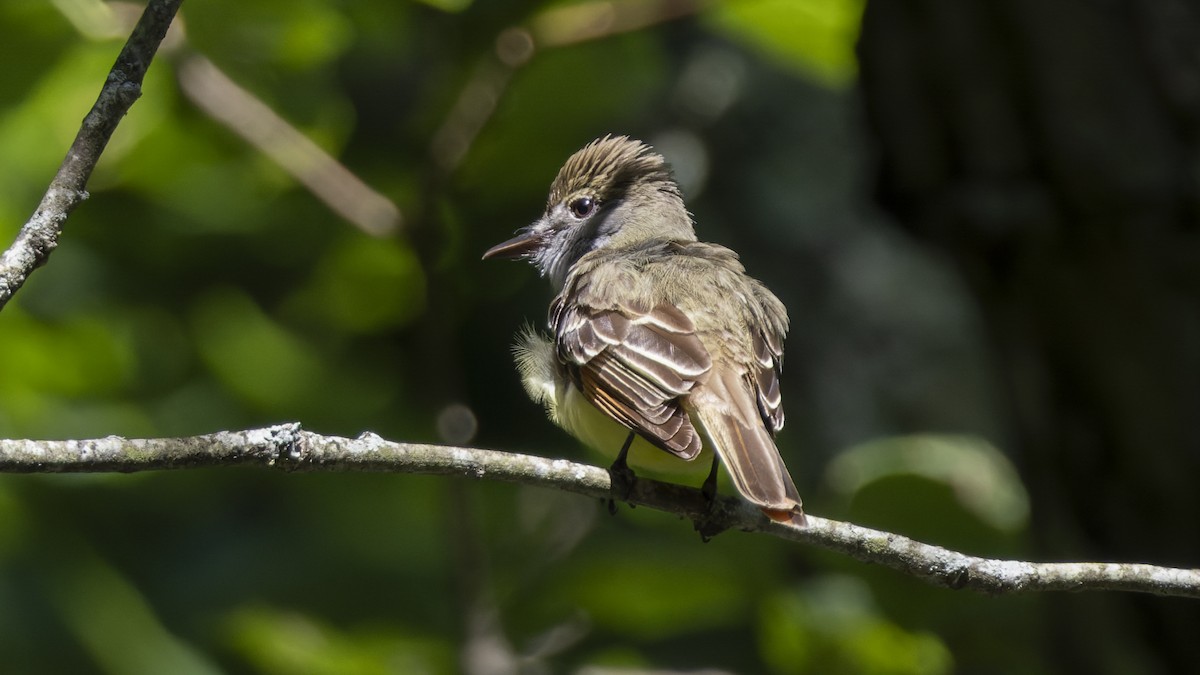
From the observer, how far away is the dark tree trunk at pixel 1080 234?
463 centimetres

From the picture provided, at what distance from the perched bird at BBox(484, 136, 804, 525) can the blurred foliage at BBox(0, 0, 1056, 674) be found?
368mm

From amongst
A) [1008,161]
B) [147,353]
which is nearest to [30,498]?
[147,353]

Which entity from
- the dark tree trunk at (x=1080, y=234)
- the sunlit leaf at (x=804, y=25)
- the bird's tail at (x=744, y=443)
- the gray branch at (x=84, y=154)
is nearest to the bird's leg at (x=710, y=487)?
the bird's tail at (x=744, y=443)

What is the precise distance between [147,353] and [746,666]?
2.45m

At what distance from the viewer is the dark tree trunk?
4.63 metres

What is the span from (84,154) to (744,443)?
1.69m

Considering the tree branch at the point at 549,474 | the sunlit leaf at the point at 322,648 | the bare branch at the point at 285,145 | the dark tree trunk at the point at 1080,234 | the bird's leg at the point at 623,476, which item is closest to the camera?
the tree branch at the point at 549,474

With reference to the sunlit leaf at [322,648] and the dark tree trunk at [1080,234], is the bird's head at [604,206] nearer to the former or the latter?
the dark tree trunk at [1080,234]

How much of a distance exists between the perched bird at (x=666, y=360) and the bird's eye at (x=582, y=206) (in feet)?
0.83

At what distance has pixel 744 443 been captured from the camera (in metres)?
3.36

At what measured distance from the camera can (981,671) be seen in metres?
4.26

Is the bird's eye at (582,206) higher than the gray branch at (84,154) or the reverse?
the reverse

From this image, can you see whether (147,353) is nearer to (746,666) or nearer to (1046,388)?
(746,666)

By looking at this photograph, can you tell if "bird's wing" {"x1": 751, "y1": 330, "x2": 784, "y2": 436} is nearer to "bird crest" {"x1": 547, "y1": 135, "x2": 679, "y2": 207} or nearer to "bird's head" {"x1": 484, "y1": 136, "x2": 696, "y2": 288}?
"bird's head" {"x1": 484, "y1": 136, "x2": 696, "y2": 288}
